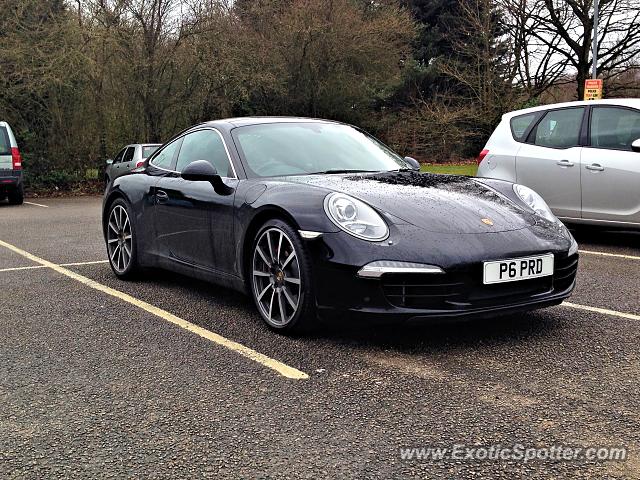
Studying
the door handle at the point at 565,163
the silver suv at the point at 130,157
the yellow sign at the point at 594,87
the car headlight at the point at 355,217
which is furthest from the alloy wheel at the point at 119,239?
the yellow sign at the point at 594,87

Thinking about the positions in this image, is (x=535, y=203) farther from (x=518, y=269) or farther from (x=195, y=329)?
(x=195, y=329)

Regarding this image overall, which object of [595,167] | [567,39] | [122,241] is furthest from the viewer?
[567,39]

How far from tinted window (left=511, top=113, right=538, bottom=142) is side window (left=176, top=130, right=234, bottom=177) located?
4181mm

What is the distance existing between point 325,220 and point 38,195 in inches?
640

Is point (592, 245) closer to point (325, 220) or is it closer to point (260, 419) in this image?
point (325, 220)

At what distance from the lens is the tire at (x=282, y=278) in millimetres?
3779

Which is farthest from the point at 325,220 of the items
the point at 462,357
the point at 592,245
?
the point at 592,245

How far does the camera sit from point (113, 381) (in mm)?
3303

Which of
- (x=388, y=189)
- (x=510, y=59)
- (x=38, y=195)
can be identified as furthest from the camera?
(x=510, y=59)

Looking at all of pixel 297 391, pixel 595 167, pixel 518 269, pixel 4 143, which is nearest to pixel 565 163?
pixel 595 167

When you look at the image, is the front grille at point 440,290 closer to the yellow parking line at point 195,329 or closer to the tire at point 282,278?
the tire at point 282,278

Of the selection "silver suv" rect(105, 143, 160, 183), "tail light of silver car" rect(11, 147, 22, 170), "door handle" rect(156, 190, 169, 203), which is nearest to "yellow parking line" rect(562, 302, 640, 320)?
"door handle" rect(156, 190, 169, 203)

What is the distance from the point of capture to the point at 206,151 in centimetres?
504

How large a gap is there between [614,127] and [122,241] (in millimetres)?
5029
